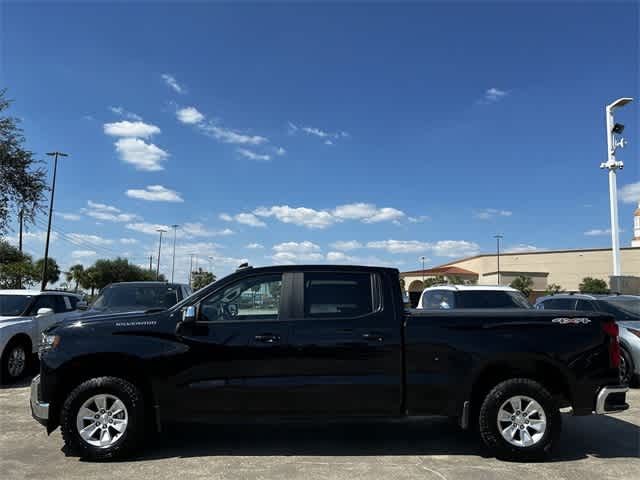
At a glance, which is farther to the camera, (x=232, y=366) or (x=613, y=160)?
(x=613, y=160)

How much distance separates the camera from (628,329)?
8898 millimetres

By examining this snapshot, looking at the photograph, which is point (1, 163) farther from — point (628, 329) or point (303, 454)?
point (628, 329)

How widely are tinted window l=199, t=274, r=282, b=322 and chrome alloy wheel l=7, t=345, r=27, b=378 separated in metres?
5.85

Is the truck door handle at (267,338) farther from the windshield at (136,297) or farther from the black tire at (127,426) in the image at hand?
the windshield at (136,297)

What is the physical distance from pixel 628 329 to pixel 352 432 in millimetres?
5740

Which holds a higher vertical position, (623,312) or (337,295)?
(337,295)

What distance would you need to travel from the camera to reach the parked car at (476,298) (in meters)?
9.77

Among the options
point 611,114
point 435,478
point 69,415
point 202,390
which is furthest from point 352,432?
point 611,114

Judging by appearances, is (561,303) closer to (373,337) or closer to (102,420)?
(373,337)

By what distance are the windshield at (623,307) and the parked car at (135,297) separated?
828cm

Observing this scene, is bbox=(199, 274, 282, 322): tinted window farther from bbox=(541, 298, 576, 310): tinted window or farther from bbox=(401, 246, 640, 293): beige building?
bbox=(401, 246, 640, 293): beige building

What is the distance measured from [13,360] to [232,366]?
617 cm

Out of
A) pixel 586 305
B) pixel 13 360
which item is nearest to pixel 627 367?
pixel 586 305

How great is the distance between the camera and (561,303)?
11016 mm
